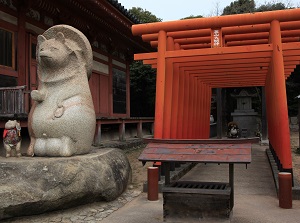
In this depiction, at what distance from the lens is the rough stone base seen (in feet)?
13.3

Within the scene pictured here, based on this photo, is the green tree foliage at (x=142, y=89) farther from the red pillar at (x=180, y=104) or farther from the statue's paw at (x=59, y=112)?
the statue's paw at (x=59, y=112)

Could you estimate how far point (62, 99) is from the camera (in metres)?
5.32


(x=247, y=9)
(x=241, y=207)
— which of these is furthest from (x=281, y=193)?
(x=247, y=9)

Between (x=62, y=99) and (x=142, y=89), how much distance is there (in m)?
16.5

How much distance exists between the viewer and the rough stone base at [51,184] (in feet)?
13.3

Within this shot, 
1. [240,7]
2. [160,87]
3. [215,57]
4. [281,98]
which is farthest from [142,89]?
[281,98]

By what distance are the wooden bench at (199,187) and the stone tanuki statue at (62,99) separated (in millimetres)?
1534

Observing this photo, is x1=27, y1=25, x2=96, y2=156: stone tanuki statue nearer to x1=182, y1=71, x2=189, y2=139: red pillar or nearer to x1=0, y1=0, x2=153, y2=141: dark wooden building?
x1=0, y1=0, x2=153, y2=141: dark wooden building

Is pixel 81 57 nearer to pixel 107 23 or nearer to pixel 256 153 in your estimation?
pixel 107 23

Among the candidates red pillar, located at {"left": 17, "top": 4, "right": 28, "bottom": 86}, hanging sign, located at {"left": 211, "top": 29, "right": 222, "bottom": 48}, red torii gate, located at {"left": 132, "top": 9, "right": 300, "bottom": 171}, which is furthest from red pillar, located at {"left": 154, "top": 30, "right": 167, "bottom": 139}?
red pillar, located at {"left": 17, "top": 4, "right": 28, "bottom": 86}

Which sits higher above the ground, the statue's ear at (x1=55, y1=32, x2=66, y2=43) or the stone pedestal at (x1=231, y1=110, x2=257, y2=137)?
the statue's ear at (x1=55, y1=32, x2=66, y2=43)

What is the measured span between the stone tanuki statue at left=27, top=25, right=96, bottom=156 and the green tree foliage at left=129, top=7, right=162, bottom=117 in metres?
15.6

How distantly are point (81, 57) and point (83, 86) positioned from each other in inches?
20.4

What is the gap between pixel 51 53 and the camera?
5340 mm
